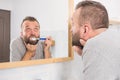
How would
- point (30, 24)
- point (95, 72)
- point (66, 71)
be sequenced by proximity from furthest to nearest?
point (66, 71) → point (30, 24) → point (95, 72)

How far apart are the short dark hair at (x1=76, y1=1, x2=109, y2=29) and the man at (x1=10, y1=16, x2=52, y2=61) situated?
0.26 meters

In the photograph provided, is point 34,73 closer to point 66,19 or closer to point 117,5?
point 66,19

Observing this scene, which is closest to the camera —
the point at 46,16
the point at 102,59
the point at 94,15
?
the point at 102,59

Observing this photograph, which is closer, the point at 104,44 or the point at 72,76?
the point at 104,44

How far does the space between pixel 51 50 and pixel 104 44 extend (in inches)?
17.5

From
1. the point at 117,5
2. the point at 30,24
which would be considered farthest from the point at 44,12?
the point at 117,5

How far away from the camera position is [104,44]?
2.81ft

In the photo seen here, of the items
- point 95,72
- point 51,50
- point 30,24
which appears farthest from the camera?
point 51,50

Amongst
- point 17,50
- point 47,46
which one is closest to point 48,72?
point 47,46

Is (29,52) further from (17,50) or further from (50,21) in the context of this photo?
(50,21)

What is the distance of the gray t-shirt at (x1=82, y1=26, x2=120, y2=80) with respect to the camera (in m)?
0.83

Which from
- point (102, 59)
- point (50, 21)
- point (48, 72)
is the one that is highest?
point (50, 21)

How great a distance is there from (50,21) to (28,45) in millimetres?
211

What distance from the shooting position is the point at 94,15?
1.02m
